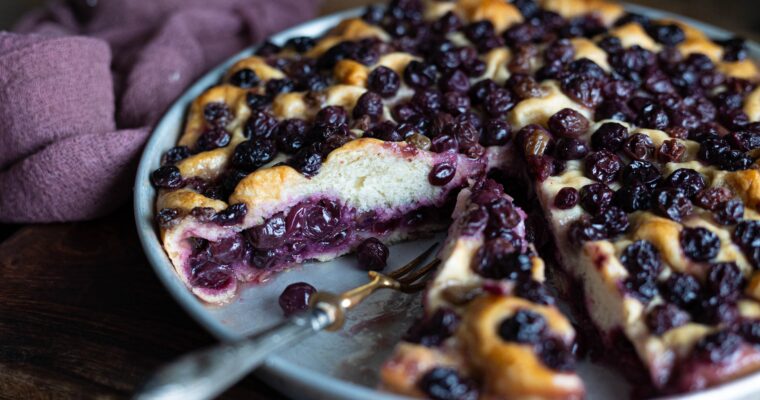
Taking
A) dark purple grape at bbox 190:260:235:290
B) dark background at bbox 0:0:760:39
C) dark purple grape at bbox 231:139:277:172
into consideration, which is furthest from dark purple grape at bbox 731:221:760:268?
dark background at bbox 0:0:760:39

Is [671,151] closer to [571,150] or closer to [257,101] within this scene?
[571,150]

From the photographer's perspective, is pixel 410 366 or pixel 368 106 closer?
pixel 410 366

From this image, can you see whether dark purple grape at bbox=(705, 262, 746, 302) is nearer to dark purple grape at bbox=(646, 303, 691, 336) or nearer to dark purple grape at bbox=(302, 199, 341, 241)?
dark purple grape at bbox=(646, 303, 691, 336)

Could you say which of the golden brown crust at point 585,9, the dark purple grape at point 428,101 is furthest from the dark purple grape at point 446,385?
the golden brown crust at point 585,9

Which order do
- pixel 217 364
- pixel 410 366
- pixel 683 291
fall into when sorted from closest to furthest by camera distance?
pixel 217 364 → pixel 410 366 → pixel 683 291

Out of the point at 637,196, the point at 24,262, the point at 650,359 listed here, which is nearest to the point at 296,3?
the point at 24,262

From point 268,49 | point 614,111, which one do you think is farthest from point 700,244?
point 268,49

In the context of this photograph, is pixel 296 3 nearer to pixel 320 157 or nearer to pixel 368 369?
pixel 320 157
